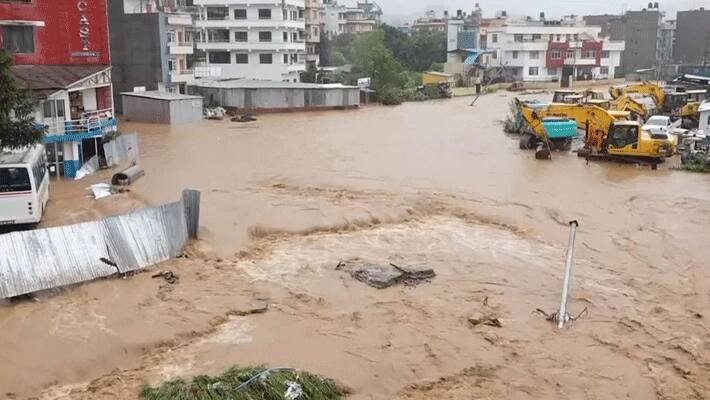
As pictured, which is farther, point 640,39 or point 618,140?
point 640,39

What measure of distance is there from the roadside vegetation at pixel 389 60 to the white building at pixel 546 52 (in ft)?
21.0

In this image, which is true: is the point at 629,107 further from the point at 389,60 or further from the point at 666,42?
the point at 666,42

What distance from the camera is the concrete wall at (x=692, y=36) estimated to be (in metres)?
68.2

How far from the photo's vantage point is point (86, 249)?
1283 cm

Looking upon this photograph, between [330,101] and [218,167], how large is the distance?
21.9 m

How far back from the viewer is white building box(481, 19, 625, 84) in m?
70.4

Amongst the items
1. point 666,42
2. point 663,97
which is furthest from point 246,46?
point 666,42

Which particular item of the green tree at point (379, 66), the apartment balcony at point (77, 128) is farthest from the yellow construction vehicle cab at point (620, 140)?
the green tree at point (379, 66)

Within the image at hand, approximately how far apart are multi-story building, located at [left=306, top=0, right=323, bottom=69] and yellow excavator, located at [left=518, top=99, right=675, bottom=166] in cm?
3692

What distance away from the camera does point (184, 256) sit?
14.6 meters

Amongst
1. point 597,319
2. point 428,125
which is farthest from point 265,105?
point 597,319

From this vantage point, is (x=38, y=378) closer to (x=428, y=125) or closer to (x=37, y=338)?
(x=37, y=338)

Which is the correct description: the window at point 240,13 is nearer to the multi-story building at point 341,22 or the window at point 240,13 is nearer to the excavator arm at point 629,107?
the excavator arm at point 629,107

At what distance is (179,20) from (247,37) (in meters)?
9.85
